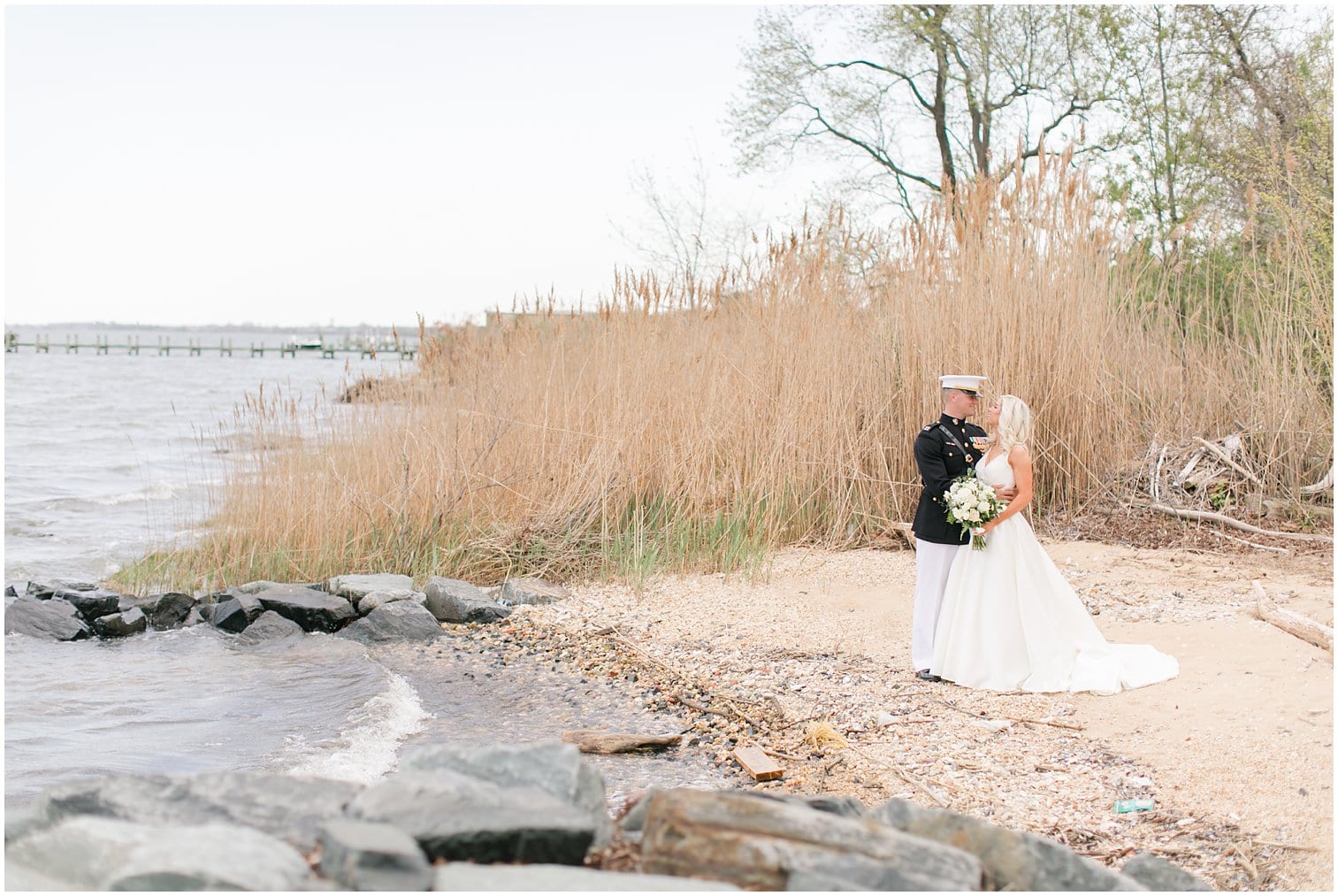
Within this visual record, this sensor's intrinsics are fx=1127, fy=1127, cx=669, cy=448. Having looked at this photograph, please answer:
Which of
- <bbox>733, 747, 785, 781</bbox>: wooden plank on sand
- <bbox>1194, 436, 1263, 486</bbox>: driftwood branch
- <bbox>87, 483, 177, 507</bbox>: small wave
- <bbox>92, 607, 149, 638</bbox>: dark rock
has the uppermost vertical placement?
<bbox>1194, 436, 1263, 486</bbox>: driftwood branch

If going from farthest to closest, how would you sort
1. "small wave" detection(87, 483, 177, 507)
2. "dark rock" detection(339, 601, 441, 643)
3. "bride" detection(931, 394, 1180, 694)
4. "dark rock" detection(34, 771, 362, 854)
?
"small wave" detection(87, 483, 177, 507)
"dark rock" detection(339, 601, 441, 643)
"bride" detection(931, 394, 1180, 694)
"dark rock" detection(34, 771, 362, 854)

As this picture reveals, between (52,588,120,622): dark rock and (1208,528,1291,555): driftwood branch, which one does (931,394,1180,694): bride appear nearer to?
(1208,528,1291,555): driftwood branch

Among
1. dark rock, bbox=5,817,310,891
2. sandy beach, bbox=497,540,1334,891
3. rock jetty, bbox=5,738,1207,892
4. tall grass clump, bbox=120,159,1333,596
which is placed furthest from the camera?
tall grass clump, bbox=120,159,1333,596

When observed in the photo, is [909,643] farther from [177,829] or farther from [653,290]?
[177,829]

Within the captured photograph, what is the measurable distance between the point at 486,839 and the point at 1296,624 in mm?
4523

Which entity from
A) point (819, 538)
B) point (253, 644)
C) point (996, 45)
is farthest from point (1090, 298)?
point (996, 45)

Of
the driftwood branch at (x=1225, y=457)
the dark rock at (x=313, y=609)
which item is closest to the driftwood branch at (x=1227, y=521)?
the driftwood branch at (x=1225, y=457)

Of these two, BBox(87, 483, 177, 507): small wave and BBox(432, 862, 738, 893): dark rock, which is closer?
BBox(432, 862, 738, 893): dark rock

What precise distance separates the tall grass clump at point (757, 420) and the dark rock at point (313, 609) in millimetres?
907

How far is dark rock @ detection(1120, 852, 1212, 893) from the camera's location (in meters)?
2.59

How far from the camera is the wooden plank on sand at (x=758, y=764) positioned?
437cm

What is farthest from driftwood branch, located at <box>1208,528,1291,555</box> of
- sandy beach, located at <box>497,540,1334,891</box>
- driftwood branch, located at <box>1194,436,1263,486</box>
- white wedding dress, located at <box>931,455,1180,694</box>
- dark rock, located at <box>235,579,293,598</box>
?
dark rock, located at <box>235,579,293,598</box>

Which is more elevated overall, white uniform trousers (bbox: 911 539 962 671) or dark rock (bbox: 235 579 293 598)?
white uniform trousers (bbox: 911 539 962 671)

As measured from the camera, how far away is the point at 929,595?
5570mm
